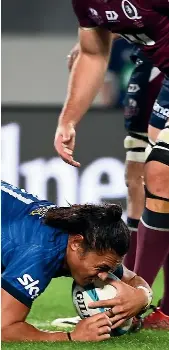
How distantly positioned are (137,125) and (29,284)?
2.05 meters

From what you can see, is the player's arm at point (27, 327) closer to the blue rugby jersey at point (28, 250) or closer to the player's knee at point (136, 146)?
the blue rugby jersey at point (28, 250)

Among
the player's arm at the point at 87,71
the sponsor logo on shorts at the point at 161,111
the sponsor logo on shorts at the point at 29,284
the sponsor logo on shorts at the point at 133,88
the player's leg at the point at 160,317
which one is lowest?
the player's leg at the point at 160,317

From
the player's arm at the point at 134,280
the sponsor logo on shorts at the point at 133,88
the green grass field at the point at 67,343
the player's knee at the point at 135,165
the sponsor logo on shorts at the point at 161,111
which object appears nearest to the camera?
the green grass field at the point at 67,343

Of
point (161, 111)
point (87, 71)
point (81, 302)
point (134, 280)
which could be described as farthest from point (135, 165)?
point (81, 302)

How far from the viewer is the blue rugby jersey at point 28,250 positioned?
4.43 m

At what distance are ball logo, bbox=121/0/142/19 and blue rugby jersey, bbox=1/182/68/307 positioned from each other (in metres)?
0.90

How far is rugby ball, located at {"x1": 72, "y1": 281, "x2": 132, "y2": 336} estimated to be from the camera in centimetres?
457

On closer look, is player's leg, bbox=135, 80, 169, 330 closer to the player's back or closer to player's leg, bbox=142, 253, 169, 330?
player's leg, bbox=142, 253, 169, 330

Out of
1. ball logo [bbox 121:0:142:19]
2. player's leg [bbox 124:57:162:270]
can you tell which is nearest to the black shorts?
player's leg [bbox 124:57:162:270]

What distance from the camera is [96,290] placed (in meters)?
4.60

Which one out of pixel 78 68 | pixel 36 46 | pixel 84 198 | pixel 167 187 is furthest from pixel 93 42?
pixel 36 46

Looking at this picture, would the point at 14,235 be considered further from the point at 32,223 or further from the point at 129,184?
the point at 129,184

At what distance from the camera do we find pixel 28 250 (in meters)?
4.53

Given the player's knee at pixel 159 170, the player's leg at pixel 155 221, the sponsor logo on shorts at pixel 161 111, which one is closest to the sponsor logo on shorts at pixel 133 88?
the sponsor logo on shorts at pixel 161 111
